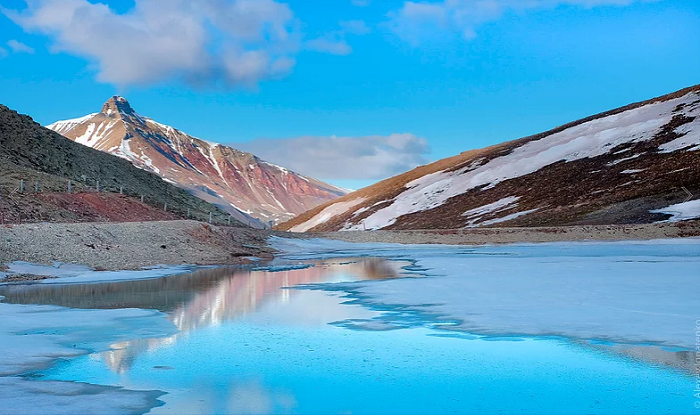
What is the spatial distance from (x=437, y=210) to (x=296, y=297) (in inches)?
3311

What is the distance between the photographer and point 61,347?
11.3m

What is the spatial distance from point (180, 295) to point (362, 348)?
9861 mm

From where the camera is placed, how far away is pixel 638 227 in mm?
49594

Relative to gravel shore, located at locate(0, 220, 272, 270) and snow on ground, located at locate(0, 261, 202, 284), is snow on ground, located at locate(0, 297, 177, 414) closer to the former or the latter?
snow on ground, located at locate(0, 261, 202, 284)

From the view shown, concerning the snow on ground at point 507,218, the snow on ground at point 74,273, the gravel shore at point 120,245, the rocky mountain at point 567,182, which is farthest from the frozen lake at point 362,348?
the snow on ground at point 507,218

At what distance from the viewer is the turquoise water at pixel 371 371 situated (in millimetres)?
7887

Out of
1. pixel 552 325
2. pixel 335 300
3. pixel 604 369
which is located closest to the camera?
pixel 604 369

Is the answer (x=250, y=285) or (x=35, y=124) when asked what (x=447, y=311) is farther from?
(x=35, y=124)

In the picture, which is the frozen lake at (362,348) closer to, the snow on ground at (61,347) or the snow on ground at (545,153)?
the snow on ground at (61,347)

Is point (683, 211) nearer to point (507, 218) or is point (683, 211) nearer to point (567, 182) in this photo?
point (507, 218)

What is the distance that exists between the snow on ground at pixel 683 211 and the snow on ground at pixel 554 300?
116ft

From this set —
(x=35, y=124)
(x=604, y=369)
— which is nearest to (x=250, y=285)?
(x=604, y=369)

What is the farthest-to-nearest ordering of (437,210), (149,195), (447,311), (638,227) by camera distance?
(437,210) < (149,195) < (638,227) < (447,311)

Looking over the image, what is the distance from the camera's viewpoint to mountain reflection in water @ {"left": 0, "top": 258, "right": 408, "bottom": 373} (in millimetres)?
13041
